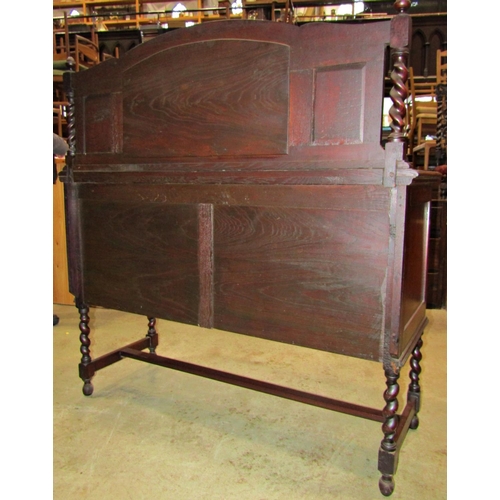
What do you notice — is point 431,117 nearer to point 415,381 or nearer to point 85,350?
point 415,381

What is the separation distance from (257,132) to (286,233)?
34 centimetres

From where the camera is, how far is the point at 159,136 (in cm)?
165

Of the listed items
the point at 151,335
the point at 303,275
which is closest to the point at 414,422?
the point at 303,275

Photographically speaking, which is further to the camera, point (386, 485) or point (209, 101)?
point (209, 101)

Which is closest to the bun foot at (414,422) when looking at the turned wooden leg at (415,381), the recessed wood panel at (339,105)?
the turned wooden leg at (415,381)

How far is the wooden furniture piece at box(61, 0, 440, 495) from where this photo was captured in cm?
128

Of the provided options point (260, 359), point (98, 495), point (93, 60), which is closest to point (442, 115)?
point (260, 359)

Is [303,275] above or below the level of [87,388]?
above

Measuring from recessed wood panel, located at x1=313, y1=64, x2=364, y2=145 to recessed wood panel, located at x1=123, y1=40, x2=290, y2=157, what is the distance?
109 millimetres

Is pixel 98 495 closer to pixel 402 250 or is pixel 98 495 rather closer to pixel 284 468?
pixel 284 468

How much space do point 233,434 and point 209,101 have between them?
122 cm

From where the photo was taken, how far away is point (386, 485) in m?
1.38

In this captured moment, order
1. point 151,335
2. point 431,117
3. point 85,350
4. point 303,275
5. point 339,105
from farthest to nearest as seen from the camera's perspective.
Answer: point 431,117, point 151,335, point 85,350, point 303,275, point 339,105

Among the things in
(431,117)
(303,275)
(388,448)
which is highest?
(431,117)
